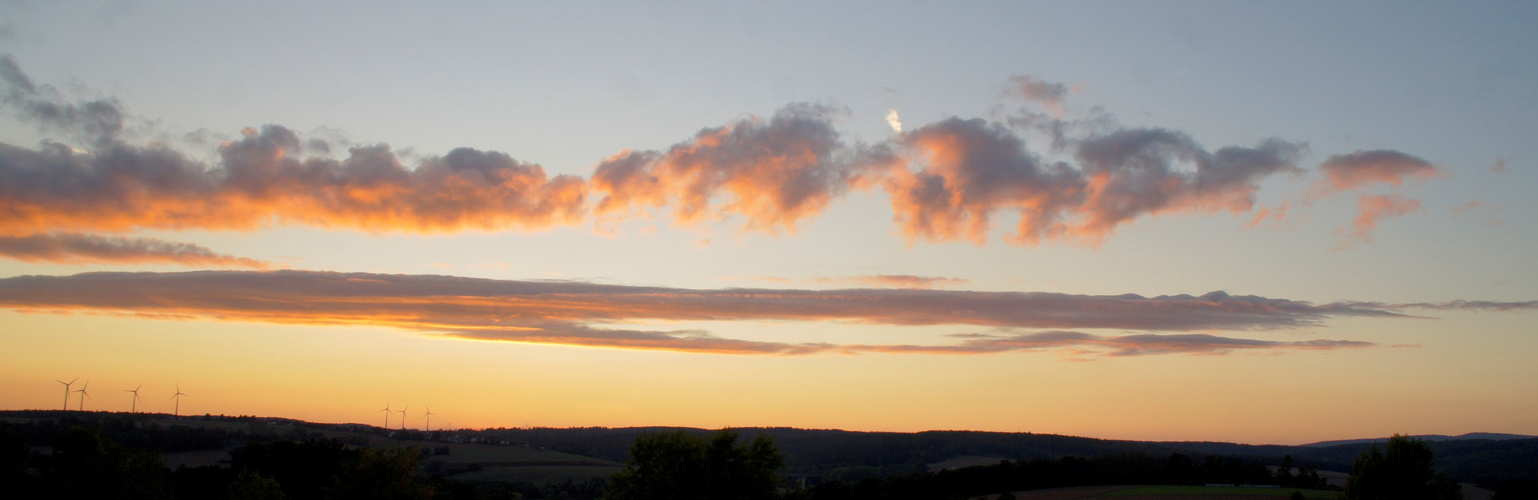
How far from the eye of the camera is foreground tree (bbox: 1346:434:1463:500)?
62312 mm

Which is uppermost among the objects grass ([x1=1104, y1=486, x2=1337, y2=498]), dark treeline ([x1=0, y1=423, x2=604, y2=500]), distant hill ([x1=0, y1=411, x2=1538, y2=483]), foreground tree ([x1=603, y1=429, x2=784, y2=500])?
foreground tree ([x1=603, y1=429, x2=784, y2=500])

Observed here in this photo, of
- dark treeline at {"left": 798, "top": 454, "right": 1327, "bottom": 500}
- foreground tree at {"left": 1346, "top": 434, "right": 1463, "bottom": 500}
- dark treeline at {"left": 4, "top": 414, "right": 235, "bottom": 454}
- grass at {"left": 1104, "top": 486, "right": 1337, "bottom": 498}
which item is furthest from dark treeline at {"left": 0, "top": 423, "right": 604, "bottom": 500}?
dark treeline at {"left": 4, "top": 414, "right": 235, "bottom": 454}

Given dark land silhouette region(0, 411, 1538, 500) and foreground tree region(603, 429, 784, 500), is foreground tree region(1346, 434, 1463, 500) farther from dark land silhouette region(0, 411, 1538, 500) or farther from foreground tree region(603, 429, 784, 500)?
foreground tree region(603, 429, 784, 500)

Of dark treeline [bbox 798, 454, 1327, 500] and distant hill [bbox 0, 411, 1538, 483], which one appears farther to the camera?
distant hill [bbox 0, 411, 1538, 483]

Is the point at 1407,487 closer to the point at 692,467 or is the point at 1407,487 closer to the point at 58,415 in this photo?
the point at 692,467

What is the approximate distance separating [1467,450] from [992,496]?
4736 inches

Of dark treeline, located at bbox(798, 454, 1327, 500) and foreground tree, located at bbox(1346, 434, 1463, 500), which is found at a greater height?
foreground tree, located at bbox(1346, 434, 1463, 500)

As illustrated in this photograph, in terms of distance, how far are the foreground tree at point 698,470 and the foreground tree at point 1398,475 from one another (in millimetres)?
40153

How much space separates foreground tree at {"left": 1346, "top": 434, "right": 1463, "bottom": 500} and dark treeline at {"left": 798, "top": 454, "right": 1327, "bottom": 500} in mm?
40026

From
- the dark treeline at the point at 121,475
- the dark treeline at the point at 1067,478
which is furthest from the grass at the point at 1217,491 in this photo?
the dark treeline at the point at 121,475

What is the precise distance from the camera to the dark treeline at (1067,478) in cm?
10381

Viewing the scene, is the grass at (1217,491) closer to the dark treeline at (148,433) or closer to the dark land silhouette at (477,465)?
the dark land silhouette at (477,465)

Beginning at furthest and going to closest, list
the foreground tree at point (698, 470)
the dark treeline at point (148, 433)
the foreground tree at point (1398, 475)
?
the dark treeline at point (148, 433), the foreground tree at point (1398, 475), the foreground tree at point (698, 470)

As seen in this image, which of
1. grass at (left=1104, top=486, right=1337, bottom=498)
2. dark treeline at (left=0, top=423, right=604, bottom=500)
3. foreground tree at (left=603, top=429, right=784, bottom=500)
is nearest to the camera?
foreground tree at (left=603, top=429, right=784, bottom=500)
